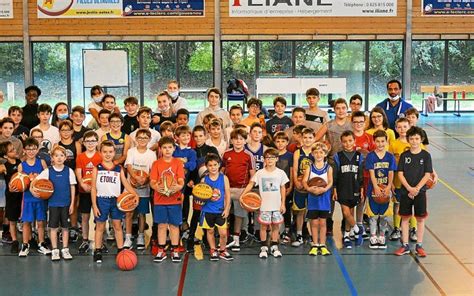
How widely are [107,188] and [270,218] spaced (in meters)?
1.93

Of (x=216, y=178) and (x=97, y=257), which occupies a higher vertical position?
(x=216, y=178)

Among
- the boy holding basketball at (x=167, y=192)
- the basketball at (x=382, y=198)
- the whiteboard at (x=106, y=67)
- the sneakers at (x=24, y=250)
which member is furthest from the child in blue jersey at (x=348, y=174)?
the whiteboard at (x=106, y=67)

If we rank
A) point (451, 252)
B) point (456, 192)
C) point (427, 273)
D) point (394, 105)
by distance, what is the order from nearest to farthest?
point (427, 273) < point (451, 252) < point (394, 105) < point (456, 192)

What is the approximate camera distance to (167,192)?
25.0 ft

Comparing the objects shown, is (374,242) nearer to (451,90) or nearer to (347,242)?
(347,242)

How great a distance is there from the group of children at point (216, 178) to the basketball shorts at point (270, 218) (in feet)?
0.04

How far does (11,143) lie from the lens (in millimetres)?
8289

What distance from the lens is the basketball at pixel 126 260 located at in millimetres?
7430

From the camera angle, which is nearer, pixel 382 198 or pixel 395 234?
pixel 382 198

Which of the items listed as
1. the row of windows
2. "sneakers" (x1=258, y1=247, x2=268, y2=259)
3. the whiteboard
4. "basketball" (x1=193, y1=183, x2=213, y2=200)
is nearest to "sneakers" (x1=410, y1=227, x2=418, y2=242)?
"sneakers" (x1=258, y1=247, x2=268, y2=259)

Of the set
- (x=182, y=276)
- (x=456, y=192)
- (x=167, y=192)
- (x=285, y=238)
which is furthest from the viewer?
(x=456, y=192)

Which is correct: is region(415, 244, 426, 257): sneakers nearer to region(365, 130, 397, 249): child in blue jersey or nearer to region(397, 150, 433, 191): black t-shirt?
region(365, 130, 397, 249): child in blue jersey

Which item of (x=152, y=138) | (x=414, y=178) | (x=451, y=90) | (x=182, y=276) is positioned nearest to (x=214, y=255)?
(x=182, y=276)

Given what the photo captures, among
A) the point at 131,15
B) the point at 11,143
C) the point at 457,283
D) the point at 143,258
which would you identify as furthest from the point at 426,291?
the point at 131,15
